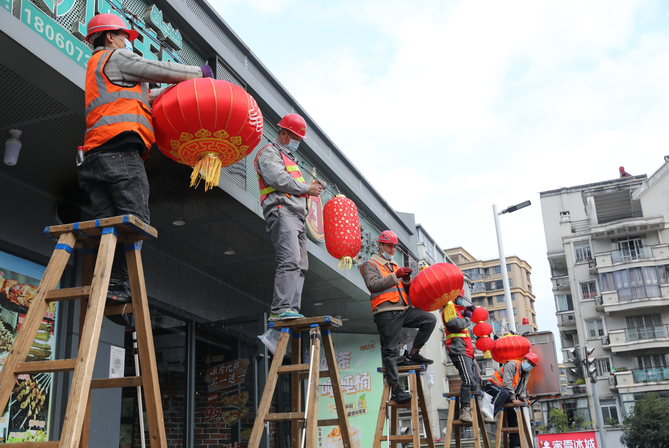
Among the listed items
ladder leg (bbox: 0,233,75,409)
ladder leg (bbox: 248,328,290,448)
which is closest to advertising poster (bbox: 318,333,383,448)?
ladder leg (bbox: 248,328,290,448)

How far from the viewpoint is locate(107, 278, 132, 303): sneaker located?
372 cm

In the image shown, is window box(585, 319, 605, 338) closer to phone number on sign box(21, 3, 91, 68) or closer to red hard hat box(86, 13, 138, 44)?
phone number on sign box(21, 3, 91, 68)

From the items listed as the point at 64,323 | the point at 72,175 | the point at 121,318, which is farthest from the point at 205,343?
the point at 121,318

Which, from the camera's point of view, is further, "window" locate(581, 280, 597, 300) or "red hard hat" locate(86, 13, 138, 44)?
"window" locate(581, 280, 597, 300)

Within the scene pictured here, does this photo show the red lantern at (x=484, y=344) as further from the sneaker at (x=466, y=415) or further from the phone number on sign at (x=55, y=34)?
the phone number on sign at (x=55, y=34)

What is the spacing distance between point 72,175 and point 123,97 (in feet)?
10.9

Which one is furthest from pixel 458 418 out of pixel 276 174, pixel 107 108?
pixel 107 108

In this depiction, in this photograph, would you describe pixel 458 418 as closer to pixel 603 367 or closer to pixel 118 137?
pixel 118 137

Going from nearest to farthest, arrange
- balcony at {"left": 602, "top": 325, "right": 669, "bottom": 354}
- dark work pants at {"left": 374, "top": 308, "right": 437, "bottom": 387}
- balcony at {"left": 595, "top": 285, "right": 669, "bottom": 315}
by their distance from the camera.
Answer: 1. dark work pants at {"left": 374, "top": 308, "right": 437, "bottom": 387}
2. balcony at {"left": 602, "top": 325, "right": 669, "bottom": 354}
3. balcony at {"left": 595, "top": 285, "right": 669, "bottom": 315}

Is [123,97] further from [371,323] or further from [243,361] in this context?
[371,323]

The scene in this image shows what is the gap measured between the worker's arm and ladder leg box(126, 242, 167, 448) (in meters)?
1.82

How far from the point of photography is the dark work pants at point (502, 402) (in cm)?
1038

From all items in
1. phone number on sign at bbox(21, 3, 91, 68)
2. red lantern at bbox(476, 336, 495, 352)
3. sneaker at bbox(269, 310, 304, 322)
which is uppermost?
phone number on sign at bbox(21, 3, 91, 68)

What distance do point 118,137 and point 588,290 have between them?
47.5 meters
